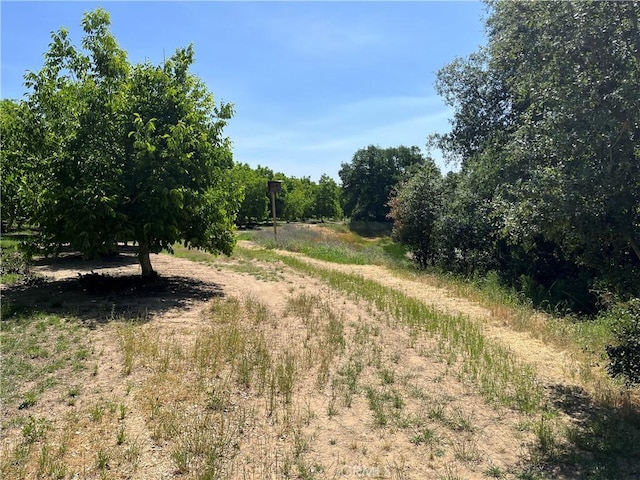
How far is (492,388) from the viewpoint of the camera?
584 centimetres

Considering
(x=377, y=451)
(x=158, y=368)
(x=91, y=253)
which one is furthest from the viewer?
(x=91, y=253)

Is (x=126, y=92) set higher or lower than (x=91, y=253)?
higher

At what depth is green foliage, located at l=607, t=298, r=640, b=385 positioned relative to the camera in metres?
4.91

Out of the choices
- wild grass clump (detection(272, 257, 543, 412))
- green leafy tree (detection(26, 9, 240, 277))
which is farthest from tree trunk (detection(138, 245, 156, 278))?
wild grass clump (detection(272, 257, 543, 412))

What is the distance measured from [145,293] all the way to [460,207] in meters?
12.6

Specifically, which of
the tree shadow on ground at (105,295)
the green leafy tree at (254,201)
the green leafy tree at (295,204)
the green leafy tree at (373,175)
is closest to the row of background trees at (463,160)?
the tree shadow on ground at (105,295)

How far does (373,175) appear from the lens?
57.8 meters

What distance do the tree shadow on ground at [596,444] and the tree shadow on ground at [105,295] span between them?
274 inches

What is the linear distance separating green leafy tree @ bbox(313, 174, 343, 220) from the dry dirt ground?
6197 cm

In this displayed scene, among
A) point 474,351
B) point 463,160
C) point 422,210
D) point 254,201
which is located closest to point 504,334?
point 474,351

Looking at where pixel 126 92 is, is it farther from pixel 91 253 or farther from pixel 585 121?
pixel 585 121

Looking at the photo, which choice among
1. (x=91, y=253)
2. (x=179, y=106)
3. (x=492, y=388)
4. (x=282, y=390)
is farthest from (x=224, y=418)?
(x=179, y=106)

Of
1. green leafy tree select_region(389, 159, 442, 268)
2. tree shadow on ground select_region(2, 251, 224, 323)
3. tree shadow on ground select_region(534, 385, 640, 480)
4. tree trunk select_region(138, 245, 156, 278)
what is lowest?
tree shadow on ground select_region(534, 385, 640, 480)

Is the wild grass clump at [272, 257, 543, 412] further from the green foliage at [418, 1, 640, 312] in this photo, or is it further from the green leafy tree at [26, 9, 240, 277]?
the green leafy tree at [26, 9, 240, 277]
